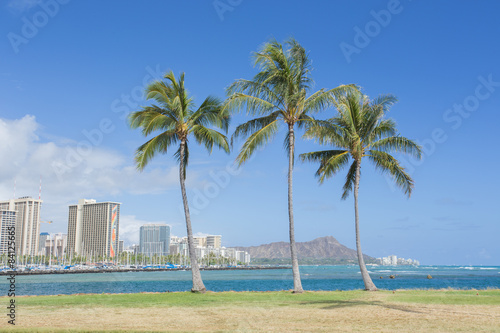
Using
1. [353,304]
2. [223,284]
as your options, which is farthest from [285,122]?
[223,284]

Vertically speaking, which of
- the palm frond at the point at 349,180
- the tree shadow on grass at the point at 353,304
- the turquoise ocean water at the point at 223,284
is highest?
the palm frond at the point at 349,180

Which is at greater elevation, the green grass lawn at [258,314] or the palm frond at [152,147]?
the palm frond at [152,147]

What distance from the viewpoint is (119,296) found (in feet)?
67.4

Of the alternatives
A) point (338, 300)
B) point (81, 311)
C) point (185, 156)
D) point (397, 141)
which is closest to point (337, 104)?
point (397, 141)

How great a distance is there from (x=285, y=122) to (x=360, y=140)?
4.72m

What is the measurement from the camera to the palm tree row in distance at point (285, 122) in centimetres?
2177

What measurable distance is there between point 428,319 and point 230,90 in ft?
45.2

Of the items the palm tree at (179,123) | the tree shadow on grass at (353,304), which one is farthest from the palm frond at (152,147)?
the tree shadow on grass at (353,304)

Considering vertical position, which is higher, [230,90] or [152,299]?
[230,90]

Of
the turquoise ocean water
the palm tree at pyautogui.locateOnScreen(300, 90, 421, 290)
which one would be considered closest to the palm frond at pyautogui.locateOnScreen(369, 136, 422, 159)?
the palm tree at pyautogui.locateOnScreen(300, 90, 421, 290)

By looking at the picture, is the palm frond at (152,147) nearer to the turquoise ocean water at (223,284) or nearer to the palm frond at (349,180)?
the palm frond at (349,180)

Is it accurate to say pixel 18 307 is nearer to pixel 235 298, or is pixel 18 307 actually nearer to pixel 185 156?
pixel 235 298

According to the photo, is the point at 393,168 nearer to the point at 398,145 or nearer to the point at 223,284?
the point at 398,145

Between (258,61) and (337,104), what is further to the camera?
(337,104)
